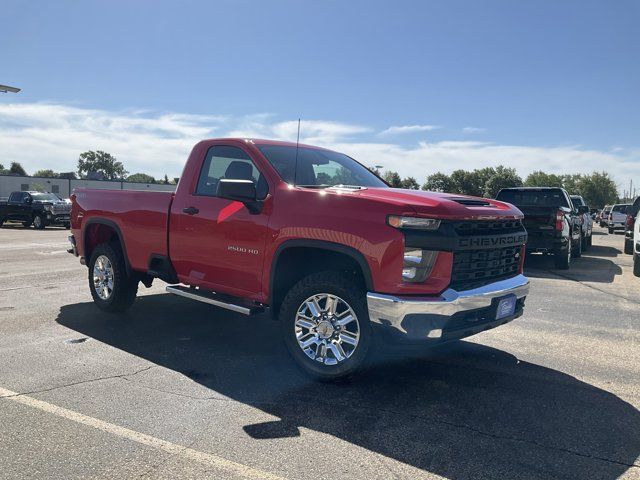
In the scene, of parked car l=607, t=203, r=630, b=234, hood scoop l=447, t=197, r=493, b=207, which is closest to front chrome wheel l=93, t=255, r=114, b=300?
hood scoop l=447, t=197, r=493, b=207

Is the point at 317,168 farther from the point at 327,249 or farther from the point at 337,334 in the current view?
the point at 337,334

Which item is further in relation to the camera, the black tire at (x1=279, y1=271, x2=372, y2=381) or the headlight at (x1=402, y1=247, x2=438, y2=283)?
the black tire at (x1=279, y1=271, x2=372, y2=381)

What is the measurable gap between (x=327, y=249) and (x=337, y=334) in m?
0.69

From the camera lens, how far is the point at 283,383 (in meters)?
4.32

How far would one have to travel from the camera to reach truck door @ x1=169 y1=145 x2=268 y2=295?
15.6ft

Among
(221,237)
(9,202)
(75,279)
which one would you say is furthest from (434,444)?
(9,202)

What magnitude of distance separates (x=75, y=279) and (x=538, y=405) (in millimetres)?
8092

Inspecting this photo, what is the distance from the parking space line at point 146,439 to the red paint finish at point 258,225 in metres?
1.62

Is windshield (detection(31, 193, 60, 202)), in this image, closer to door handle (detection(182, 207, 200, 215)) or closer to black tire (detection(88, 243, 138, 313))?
black tire (detection(88, 243, 138, 313))

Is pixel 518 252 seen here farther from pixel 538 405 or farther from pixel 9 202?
pixel 9 202

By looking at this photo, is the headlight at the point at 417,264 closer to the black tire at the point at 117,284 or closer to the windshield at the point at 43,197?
the black tire at the point at 117,284

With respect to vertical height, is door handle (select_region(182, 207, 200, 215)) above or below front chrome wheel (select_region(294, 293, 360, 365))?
above

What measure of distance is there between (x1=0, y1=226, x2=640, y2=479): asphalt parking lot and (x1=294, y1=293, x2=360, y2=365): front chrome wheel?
0.28 meters

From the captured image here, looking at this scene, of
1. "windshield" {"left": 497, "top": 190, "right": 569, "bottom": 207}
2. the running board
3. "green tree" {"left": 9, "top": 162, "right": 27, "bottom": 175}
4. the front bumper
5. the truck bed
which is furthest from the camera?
"green tree" {"left": 9, "top": 162, "right": 27, "bottom": 175}
